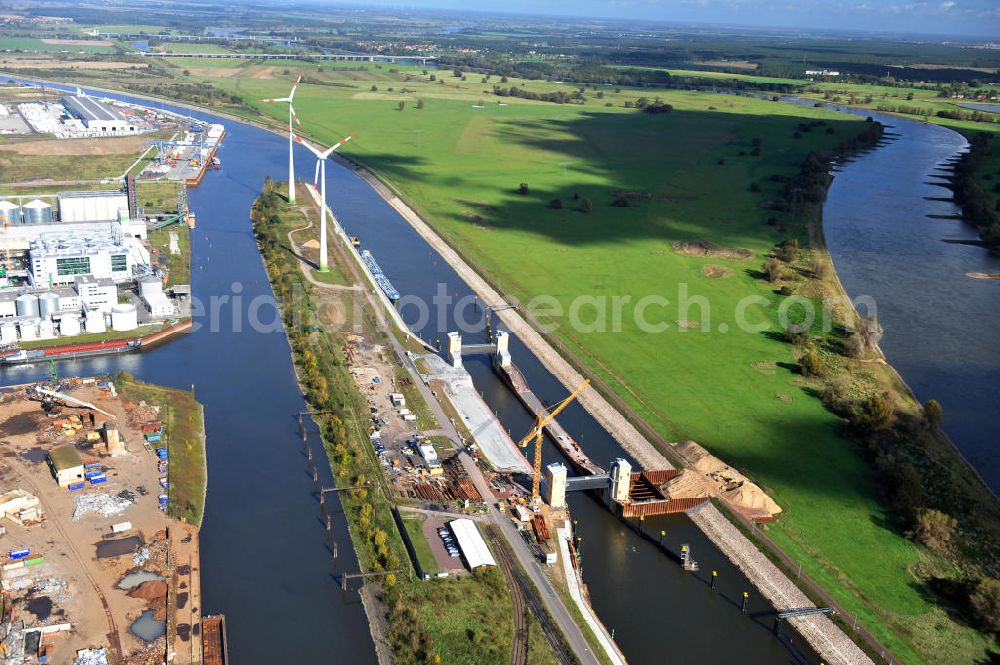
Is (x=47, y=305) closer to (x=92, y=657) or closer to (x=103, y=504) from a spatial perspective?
(x=103, y=504)

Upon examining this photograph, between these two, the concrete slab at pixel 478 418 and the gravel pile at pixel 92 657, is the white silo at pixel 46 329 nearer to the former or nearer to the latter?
the concrete slab at pixel 478 418

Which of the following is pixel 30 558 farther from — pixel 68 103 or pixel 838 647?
pixel 68 103

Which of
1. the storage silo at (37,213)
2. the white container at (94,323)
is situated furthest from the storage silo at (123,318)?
the storage silo at (37,213)

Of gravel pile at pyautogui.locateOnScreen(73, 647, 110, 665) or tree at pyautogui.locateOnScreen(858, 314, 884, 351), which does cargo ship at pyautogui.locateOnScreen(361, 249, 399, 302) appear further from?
gravel pile at pyautogui.locateOnScreen(73, 647, 110, 665)

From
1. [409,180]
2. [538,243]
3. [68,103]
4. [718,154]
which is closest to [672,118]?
[718,154]

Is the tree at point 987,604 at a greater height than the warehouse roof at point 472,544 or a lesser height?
greater

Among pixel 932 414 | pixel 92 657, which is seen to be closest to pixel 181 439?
pixel 92 657

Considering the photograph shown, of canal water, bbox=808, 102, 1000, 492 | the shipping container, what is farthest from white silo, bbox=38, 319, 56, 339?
canal water, bbox=808, 102, 1000, 492
